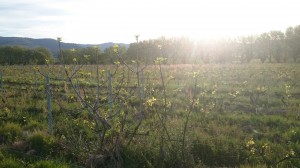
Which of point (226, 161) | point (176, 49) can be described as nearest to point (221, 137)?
point (226, 161)

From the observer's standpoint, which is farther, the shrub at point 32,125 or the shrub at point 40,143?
the shrub at point 32,125

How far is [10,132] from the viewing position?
826cm

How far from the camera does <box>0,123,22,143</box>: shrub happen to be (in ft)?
25.9

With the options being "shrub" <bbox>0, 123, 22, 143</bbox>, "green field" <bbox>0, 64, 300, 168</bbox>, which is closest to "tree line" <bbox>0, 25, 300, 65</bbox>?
"green field" <bbox>0, 64, 300, 168</bbox>

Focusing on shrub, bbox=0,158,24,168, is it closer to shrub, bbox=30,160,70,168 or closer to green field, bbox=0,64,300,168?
green field, bbox=0,64,300,168

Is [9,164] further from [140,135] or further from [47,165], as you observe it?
[140,135]

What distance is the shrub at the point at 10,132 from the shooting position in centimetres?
789

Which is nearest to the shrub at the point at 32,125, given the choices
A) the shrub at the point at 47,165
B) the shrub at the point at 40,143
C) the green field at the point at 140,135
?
the green field at the point at 140,135

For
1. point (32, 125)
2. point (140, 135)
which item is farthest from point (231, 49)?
point (140, 135)

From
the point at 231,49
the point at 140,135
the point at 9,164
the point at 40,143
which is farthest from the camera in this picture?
the point at 231,49

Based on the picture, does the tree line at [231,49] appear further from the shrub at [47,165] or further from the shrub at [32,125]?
the shrub at [47,165]

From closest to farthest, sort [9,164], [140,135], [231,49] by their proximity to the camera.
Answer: [9,164] → [140,135] → [231,49]

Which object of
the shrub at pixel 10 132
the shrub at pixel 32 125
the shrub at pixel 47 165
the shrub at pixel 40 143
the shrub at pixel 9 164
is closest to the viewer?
the shrub at pixel 47 165

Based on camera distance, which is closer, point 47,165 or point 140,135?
point 47,165
